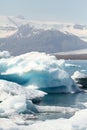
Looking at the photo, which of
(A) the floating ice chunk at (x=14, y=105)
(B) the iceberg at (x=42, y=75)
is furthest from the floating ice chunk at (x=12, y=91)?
(B) the iceberg at (x=42, y=75)

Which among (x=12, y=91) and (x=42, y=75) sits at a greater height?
(x=12, y=91)

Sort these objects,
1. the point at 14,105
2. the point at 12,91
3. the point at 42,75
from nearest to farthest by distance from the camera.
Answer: the point at 14,105 < the point at 12,91 < the point at 42,75

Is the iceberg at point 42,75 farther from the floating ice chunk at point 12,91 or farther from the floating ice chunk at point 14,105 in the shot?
the floating ice chunk at point 14,105

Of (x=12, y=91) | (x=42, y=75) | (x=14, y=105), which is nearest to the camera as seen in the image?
(x=14, y=105)

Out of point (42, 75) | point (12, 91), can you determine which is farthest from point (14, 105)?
point (42, 75)

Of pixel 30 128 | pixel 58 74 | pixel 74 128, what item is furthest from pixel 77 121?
pixel 58 74

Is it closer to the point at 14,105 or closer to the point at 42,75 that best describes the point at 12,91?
the point at 14,105

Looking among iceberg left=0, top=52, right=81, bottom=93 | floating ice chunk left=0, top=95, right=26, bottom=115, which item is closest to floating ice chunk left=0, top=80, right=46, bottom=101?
floating ice chunk left=0, top=95, right=26, bottom=115

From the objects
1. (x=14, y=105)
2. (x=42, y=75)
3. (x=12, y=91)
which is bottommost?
(x=42, y=75)

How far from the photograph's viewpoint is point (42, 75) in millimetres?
23078

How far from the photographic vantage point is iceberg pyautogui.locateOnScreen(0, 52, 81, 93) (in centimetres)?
2289

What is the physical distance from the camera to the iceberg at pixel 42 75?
22891 millimetres

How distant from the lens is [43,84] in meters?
23.1

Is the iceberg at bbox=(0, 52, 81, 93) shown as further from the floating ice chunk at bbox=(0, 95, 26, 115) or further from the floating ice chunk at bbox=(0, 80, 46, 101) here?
the floating ice chunk at bbox=(0, 95, 26, 115)
